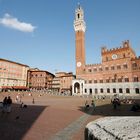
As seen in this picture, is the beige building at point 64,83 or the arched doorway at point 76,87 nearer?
the arched doorway at point 76,87

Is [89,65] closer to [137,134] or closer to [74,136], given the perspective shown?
[74,136]

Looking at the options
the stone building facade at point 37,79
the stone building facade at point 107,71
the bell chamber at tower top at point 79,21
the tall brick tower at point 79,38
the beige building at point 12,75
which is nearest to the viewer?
the stone building facade at point 107,71

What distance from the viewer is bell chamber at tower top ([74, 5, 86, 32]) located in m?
69.8

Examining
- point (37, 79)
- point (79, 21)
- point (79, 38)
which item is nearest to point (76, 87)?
point (79, 38)

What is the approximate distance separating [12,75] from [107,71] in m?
46.1

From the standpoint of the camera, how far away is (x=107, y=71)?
194 ft

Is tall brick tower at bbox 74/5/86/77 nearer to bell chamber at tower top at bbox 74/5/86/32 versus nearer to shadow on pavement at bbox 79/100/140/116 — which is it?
bell chamber at tower top at bbox 74/5/86/32

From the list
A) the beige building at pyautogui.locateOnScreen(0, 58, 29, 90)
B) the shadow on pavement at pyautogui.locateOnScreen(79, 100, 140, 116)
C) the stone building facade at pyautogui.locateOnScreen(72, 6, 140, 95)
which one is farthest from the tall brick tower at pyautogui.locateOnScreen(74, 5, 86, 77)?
the shadow on pavement at pyautogui.locateOnScreen(79, 100, 140, 116)

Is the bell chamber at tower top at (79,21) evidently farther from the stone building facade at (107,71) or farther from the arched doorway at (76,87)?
the arched doorway at (76,87)

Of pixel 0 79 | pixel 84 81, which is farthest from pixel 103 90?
pixel 0 79

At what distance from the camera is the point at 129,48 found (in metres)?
56.5

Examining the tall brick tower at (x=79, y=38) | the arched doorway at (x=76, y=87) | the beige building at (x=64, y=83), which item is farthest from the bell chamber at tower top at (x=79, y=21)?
the beige building at (x=64, y=83)

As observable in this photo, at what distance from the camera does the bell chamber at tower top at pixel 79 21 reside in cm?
6984

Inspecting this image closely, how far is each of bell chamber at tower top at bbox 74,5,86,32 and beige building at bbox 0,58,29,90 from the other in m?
35.8
